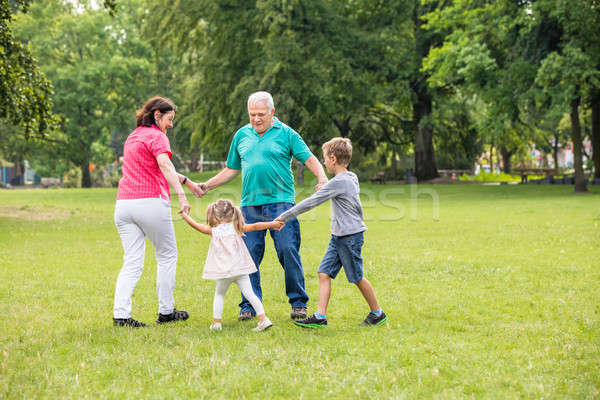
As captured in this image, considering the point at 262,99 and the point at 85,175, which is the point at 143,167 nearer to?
the point at 262,99

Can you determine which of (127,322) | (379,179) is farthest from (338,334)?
(379,179)

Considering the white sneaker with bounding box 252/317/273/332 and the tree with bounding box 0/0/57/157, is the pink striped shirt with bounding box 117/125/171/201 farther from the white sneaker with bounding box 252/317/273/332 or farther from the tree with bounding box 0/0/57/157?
the tree with bounding box 0/0/57/157

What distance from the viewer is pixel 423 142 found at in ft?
128

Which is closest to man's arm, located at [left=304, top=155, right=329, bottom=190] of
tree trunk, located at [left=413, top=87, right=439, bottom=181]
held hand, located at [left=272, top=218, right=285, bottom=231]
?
held hand, located at [left=272, top=218, right=285, bottom=231]

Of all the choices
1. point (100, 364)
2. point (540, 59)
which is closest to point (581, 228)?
point (100, 364)

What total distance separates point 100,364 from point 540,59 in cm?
2715

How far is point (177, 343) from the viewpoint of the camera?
5258mm

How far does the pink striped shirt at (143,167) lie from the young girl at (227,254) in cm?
47

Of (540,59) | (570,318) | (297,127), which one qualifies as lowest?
(570,318)

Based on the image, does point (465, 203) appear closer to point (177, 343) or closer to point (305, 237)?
point (305, 237)

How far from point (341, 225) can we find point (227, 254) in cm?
113

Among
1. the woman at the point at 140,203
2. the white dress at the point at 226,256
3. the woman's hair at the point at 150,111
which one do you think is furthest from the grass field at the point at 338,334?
the woman's hair at the point at 150,111

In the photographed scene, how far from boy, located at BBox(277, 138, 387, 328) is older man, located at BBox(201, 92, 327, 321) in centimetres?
29

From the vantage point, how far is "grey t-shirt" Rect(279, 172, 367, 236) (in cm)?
→ 573
